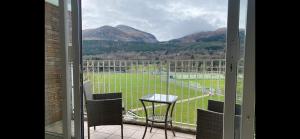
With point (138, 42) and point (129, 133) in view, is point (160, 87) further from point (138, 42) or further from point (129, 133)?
point (138, 42)

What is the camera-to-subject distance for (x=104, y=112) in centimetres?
262

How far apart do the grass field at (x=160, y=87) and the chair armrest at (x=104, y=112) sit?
124 centimetres

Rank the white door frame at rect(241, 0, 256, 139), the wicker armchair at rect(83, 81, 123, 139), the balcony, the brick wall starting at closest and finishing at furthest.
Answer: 1. the white door frame at rect(241, 0, 256, 139)
2. the brick wall
3. the wicker armchair at rect(83, 81, 123, 139)
4. the balcony

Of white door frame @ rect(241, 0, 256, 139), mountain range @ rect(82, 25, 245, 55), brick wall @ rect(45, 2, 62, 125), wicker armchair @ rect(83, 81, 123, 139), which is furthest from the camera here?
mountain range @ rect(82, 25, 245, 55)

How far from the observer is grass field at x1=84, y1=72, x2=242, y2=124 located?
3477 millimetres

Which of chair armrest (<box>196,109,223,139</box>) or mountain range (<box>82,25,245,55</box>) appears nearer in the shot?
chair armrest (<box>196,109,223,139</box>)

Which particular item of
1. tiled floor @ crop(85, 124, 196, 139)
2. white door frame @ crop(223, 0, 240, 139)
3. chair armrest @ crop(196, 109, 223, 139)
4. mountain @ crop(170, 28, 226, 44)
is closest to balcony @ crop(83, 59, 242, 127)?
tiled floor @ crop(85, 124, 196, 139)

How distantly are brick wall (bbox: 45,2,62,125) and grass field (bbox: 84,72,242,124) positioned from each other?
199cm

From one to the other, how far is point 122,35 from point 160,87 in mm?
1756

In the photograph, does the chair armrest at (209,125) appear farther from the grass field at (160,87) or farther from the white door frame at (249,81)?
the grass field at (160,87)

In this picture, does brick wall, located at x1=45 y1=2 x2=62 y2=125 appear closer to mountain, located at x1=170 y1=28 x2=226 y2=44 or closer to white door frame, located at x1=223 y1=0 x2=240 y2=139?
white door frame, located at x1=223 y1=0 x2=240 y2=139

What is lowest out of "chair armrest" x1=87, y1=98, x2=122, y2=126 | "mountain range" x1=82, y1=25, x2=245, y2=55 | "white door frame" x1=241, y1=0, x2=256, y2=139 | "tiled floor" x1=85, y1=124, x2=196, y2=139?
"tiled floor" x1=85, y1=124, x2=196, y2=139
